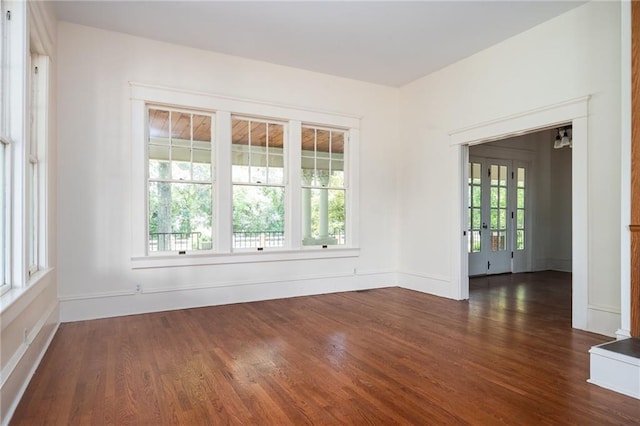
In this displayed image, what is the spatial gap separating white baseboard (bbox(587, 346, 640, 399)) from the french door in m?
4.49

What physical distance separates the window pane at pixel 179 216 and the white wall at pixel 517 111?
10.2 ft

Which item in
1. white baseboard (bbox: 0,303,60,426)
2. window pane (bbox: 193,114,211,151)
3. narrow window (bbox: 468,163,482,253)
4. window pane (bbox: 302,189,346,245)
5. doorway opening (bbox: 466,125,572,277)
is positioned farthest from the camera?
doorway opening (bbox: 466,125,572,277)

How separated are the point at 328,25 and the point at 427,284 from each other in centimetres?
378

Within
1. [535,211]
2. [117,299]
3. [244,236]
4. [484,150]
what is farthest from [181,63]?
[535,211]

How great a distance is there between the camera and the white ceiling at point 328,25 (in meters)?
3.83

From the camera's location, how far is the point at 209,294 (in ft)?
15.8

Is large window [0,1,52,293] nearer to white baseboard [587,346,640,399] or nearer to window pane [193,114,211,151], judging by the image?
window pane [193,114,211,151]

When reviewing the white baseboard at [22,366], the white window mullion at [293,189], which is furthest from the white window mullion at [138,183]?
the white window mullion at [293,189]

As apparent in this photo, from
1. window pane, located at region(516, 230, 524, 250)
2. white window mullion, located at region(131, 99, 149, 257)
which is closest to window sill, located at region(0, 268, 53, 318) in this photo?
white window mullion, located at region(131, 99, 149, 257)

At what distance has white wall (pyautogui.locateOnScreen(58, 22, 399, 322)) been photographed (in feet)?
13.5

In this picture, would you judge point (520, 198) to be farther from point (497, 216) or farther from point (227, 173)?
point (227, 173)

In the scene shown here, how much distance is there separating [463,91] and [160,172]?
4100 millimetres

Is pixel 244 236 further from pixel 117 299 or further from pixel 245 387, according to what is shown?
pixel 245 387

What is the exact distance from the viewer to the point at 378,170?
6109 millimetres
